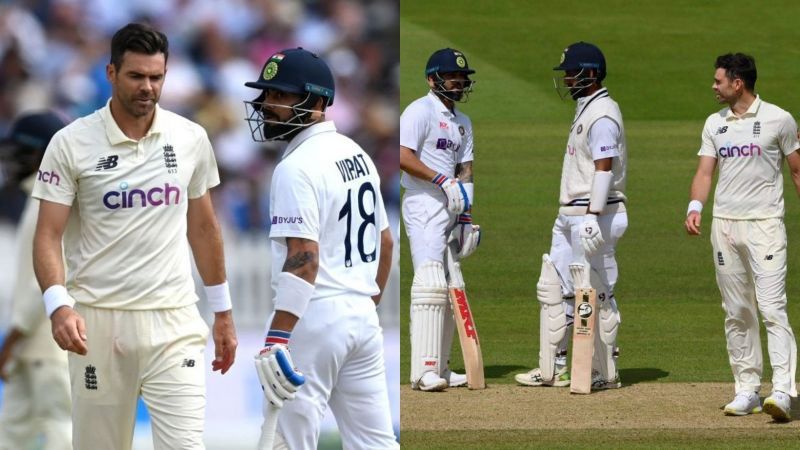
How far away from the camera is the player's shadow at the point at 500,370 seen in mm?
10098

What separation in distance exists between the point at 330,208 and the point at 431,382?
164 inches

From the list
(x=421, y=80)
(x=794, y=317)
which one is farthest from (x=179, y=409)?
(x=421, y=80)

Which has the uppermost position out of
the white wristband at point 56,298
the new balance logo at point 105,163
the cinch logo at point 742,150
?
the cinch logo at point 742,150

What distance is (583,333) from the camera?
31.1ft

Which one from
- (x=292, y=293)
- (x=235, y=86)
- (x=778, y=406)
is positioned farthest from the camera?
(x=235, y=86)

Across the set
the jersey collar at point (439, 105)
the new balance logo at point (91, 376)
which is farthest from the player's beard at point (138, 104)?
the jersey collar at point (439, 105)

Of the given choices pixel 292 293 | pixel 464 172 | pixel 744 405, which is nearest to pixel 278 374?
pixel 292 293

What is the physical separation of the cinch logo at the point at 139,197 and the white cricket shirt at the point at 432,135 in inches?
152

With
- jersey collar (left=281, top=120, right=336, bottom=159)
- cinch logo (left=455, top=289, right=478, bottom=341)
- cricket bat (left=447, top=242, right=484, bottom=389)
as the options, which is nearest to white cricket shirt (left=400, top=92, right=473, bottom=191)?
cricket bat (left=447, top=242, right=484, bottom=389)

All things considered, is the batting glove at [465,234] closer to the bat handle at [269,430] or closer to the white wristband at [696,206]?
the white wristband at [696,206]

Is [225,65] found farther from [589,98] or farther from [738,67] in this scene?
[738,67]

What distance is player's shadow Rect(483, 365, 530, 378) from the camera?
33.1 ft

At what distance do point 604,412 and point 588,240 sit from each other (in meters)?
1.16

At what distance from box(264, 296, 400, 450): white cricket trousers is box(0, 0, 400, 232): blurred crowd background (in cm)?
353
